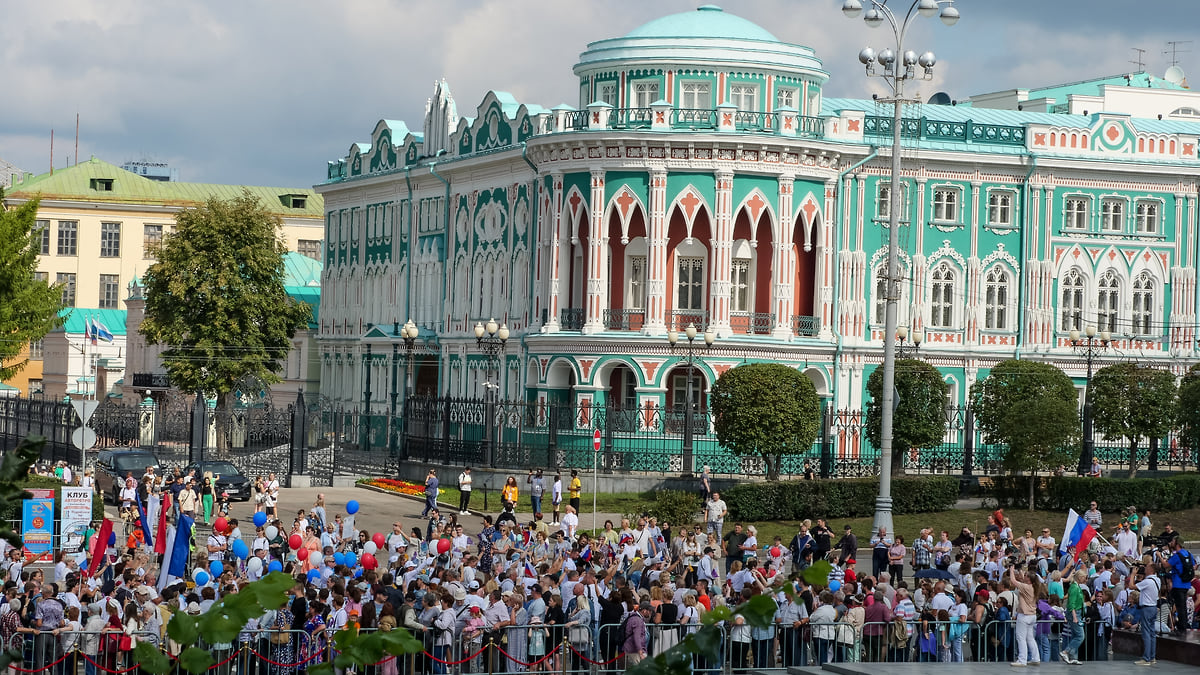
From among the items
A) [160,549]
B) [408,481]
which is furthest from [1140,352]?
[160,549]

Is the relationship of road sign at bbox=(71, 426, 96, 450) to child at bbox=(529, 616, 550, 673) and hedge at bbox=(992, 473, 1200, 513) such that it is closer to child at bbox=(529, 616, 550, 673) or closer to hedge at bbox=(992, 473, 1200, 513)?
child at bbox=(529, 616, 550, 673)

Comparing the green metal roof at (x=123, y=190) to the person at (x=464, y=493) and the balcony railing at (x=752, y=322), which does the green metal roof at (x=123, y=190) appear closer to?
the balcony railing at (x=752, y=322)

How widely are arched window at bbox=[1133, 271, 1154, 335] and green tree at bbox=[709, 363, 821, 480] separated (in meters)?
18.1

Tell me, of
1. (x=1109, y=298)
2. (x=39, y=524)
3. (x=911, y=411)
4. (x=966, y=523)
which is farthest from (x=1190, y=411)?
(x=39, y=524)

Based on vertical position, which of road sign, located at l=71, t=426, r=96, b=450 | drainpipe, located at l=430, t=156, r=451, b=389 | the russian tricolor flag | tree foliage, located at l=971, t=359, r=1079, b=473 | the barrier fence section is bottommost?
the barrier fence section

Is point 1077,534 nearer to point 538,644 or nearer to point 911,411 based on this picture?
point 538,644

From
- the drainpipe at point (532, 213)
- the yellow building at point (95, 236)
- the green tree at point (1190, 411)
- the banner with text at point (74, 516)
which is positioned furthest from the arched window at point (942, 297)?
the yellow building at point (95, 236)

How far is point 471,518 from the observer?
145 feet

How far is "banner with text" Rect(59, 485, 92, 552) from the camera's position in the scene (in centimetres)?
3206

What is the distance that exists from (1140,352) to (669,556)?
1383 inches

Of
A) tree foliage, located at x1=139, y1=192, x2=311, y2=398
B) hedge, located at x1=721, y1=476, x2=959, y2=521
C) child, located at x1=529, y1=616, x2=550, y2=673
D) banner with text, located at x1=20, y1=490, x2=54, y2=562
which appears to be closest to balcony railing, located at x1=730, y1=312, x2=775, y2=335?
hedge, located at x1=721, y1=476, x2=959, y2=521

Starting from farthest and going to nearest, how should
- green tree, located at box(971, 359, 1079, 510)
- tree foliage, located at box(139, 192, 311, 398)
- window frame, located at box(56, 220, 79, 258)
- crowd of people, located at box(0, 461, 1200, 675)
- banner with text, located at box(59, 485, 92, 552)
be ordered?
window frame, located at box(56, 220, 79, 258) → tree foliage, located at box(139, 192, 311, 398) → green tree, located at box(971, 359, 1079, 510) → banner with text, located at box(59, 485, 92, 552) → crowd of people, located at box(0, 461, 1200, 675)

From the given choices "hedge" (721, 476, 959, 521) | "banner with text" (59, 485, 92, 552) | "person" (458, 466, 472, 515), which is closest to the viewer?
"banner with text" (59, 485, 92, 552)

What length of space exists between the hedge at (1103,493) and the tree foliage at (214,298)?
3324 centimetres
